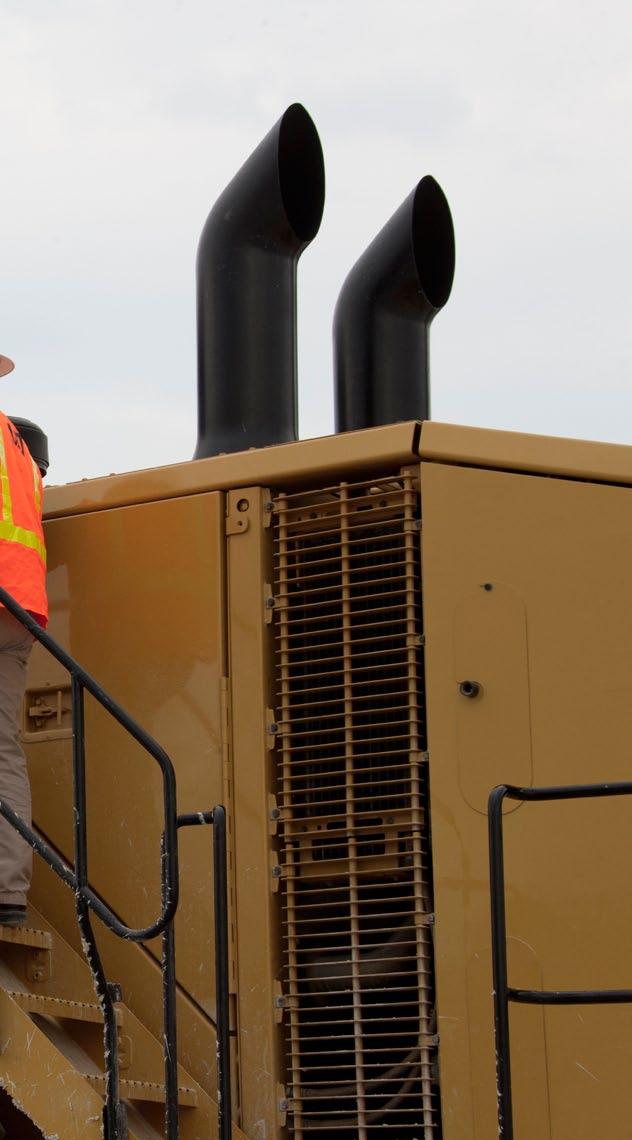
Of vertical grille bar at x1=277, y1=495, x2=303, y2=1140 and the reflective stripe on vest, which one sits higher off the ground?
the reflective stripe on vest

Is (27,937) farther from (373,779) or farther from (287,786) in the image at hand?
(373,779)

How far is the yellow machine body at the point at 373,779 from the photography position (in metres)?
4.16

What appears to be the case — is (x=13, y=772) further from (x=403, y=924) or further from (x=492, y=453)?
(x=492, y=453)

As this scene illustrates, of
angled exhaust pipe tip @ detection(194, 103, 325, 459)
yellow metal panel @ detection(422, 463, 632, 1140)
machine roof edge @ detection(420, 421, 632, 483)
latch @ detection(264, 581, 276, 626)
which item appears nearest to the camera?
yellow metal panel @ detection(422, 463, 632, 1140)

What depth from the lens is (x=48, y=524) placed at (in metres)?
5.08

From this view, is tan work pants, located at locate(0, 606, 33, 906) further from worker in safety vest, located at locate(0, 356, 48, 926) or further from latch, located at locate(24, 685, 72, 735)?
latch, located at locate(24, 685, 72, 735)

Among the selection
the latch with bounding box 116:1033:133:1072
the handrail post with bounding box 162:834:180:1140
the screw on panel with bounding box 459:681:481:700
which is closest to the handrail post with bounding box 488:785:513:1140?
the handrail post with bounding box 162:834:180:1140

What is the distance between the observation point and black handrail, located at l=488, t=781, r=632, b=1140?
133 inches

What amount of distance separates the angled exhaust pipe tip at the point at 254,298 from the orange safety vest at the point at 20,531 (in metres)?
0.93

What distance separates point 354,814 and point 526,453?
110cm

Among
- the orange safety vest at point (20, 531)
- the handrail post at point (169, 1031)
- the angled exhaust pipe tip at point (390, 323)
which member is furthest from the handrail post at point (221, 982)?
the angled exhaust pipe tip at point (390, 323)

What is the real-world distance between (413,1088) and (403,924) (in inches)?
16.9

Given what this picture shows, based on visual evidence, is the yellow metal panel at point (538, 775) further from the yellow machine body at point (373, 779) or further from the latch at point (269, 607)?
the latch at point (269, 607)

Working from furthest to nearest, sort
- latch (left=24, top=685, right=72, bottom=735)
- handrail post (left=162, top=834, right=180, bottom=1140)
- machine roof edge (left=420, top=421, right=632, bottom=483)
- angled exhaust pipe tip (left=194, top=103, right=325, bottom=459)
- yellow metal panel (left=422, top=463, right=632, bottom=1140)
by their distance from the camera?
angled exhaust pipe tip (left=194, top=103, right=325, bottom=459) < latch (left=24, top=685, right=72, bottom=735) < machine roof edge (left=420, top=421, right=632, bottom=483) < yellow metal panel (left=422, top=463, right=632, bottom=1140) < handrail post (left=162, top=834, right=180, bottom=1140)
